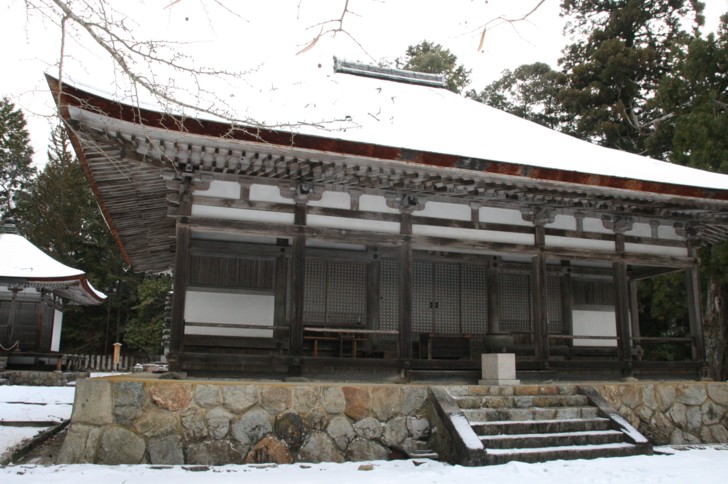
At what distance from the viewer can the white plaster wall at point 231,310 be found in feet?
35.9

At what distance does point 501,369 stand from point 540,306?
1.64 metres

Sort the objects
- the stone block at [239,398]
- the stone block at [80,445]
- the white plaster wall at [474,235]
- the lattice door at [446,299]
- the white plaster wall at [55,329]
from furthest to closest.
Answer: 1. the white plaster wall at [55,329]
2. the lattice door at [446,299]
3. the white plaster wall at [474,235]
4. the stone block at [239,398]
5. the stone block at [80,445]

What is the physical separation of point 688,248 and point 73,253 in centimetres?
3340

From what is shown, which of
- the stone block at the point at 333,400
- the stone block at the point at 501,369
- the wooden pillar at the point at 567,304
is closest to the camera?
the stone block at the point at 333,400

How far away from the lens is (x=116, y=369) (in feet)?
94.8

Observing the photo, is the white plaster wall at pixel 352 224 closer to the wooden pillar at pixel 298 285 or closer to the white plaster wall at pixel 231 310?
the wooden pillar at pixel 298 285

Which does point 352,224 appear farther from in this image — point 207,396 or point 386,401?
point 207,396

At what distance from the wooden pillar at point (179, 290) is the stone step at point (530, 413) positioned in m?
4.24

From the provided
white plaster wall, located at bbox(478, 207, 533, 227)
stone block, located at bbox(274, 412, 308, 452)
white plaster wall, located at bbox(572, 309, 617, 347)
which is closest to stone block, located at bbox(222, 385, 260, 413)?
stone block, located at bbox(274, 412, 308, 452)

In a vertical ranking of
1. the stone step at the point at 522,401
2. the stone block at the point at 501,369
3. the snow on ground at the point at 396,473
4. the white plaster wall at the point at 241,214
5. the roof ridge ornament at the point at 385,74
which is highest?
the roof ridge ornament at the point at 385,74

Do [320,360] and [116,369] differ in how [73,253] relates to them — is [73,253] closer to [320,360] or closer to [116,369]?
[116,369]

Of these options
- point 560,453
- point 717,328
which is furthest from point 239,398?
point 717,328

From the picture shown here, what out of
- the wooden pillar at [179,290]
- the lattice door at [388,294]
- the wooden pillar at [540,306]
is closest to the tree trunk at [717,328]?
the wooden pillar at [540,306]

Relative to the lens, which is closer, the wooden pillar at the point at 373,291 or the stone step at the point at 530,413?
the stone step at the point at 530,413
